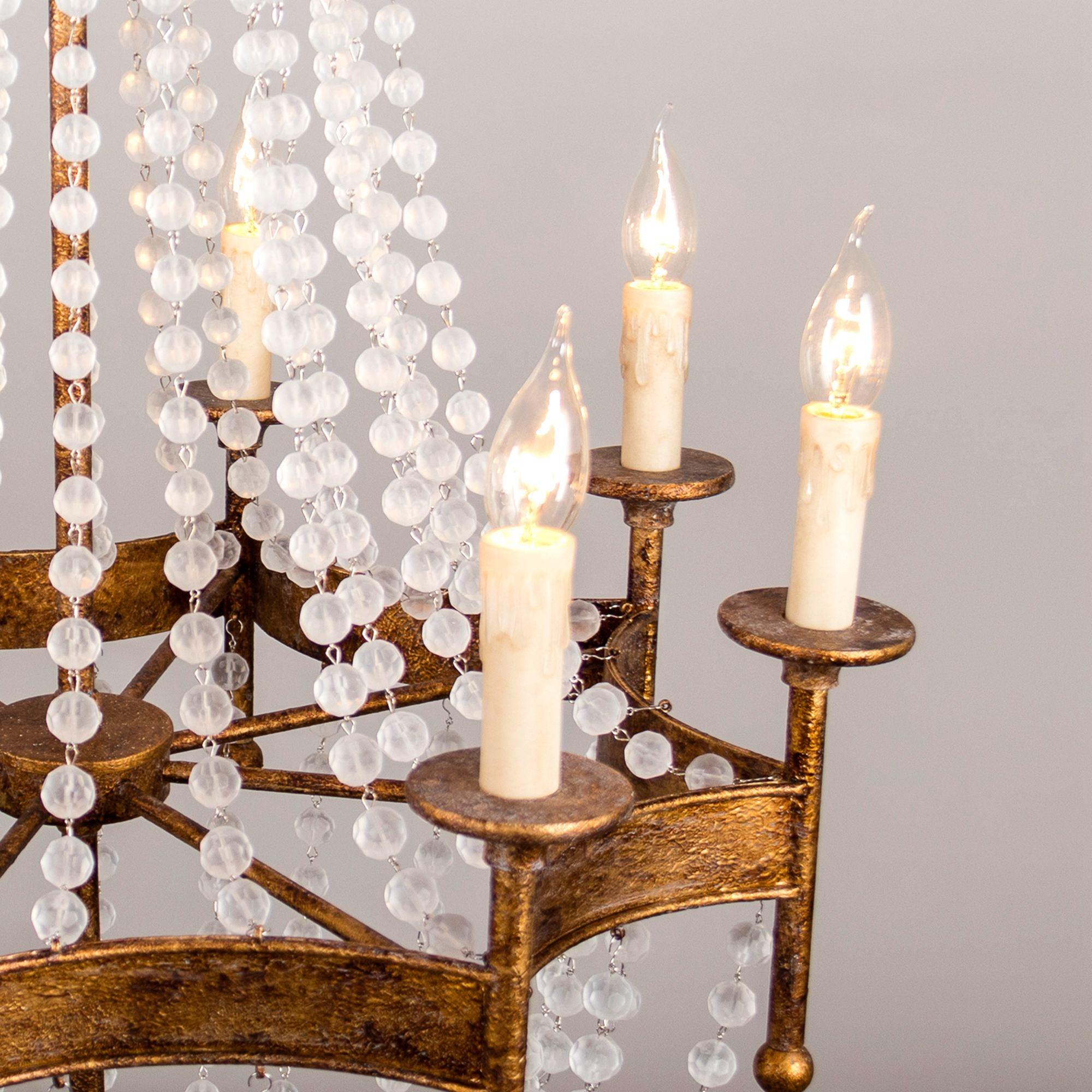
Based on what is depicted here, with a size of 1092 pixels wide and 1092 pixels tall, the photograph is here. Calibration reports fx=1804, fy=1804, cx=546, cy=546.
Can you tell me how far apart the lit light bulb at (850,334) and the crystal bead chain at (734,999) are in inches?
16.5

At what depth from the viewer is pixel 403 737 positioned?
1.15 meters

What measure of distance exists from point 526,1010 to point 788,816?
299 mm

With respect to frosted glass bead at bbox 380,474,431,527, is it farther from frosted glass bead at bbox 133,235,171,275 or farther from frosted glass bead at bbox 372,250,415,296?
frosted glass bead at bbox 133,235,171,275

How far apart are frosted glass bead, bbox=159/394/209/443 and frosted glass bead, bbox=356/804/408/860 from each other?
285mm

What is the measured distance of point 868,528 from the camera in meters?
2.44

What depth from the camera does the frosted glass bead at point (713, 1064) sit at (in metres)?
1.43

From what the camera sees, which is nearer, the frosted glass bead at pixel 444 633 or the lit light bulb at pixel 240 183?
the frosted glass bead at pixel 444 633

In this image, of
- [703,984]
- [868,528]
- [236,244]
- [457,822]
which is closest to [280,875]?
[457,822]

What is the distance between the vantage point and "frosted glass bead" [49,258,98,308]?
1.19 m

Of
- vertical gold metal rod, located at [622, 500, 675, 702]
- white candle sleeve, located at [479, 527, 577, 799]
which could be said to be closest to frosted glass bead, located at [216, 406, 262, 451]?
vertical gold metal rod, located at [622, 500, 675, 702]

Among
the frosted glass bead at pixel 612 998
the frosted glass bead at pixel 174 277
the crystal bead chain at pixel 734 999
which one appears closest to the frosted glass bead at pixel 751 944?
the crystal bead chain at pixel 734 999

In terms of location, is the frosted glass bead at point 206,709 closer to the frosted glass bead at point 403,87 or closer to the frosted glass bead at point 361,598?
the frosted glass bead at point 361,598

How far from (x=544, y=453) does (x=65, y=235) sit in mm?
431

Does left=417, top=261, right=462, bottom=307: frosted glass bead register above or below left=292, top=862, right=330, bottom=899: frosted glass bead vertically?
above
